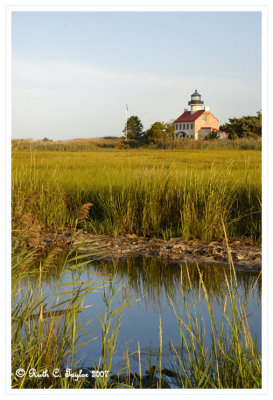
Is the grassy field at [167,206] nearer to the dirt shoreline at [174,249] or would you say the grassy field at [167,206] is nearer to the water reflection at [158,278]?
the dirt shoreline at [174,249]

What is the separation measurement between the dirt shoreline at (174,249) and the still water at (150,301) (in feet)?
0.70

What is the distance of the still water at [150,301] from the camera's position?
10.6 ft

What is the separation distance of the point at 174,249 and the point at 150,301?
1.86 meters

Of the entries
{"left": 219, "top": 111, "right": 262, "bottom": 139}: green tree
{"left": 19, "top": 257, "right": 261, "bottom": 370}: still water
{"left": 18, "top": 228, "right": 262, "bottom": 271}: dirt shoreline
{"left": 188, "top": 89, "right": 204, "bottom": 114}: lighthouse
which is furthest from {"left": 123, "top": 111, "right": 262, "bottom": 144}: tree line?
{"left": 19, "top": 257, "right": 261, "bottom": 370}: still water

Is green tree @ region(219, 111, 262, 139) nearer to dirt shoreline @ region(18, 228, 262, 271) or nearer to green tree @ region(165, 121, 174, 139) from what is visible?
green tree @ region(165, 121, 174, 139)

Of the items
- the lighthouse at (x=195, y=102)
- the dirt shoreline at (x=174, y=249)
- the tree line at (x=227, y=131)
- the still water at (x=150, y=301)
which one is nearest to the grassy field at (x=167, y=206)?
the dirt shoreline at (x=174, y=249)

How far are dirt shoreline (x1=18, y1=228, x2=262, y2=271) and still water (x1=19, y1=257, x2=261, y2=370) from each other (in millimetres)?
214

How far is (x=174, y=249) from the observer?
6141 millimetres

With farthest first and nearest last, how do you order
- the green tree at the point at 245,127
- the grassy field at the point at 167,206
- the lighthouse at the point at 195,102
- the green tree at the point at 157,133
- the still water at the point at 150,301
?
the green tree at the point at 245,127 → the green tree at the point at 157,133 → the grassy field at the point at 167,206 → the lighthouse at the point at 195,102 → the still water at the point at 150,301

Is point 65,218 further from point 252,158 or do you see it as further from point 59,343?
point 252,158

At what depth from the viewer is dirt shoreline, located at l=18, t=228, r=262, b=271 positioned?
5.80m

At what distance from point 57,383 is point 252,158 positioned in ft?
40.6
